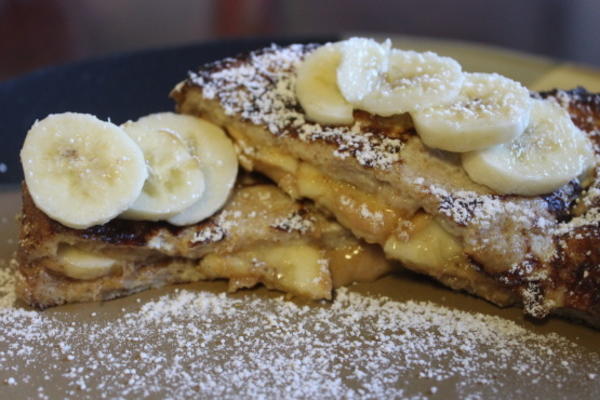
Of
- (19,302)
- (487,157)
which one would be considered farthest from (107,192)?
(487,157)

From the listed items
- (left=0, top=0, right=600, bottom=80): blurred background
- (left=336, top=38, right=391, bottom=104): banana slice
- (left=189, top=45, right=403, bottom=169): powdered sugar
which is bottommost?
(left=0, top=0, right=600, bottom=80): blurred background

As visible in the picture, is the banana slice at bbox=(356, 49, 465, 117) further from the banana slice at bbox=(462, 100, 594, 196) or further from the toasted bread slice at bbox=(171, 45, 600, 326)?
the banana slice at bbox=(462, 100, 594, 196)

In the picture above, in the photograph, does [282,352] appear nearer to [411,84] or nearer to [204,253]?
[204,253]

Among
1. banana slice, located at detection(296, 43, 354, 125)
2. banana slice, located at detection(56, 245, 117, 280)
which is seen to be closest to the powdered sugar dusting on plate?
banana slice, located at detection(56, 245, 117, 280)

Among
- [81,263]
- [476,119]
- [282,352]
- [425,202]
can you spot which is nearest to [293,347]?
[282,352]

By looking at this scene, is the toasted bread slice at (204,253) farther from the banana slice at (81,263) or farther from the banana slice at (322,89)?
the banana slice at (322,89)

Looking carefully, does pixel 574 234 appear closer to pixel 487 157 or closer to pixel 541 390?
pixel 487 157
